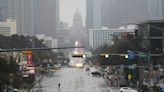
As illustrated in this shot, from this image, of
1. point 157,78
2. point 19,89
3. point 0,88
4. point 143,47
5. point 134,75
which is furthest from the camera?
point 143,47

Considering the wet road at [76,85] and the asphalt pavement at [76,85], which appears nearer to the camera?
the asphalt pavement at [76,85]

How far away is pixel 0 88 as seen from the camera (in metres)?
52.9

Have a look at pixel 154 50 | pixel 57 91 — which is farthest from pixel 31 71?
pixel 154 50

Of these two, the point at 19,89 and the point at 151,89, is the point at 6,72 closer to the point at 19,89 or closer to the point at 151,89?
the point at 19,89

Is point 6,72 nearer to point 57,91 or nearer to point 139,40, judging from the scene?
point 57,91

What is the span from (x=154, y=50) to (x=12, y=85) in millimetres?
51848

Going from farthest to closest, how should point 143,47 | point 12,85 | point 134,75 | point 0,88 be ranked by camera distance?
point 143,47
point 134,75
point 12,85
point 0,88

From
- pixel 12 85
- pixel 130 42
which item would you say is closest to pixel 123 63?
pixel 130 42

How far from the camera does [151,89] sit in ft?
208

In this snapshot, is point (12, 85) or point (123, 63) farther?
point (123, 63)

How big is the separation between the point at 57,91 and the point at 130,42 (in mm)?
40109

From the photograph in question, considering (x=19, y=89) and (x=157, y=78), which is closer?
(x=19, y=89)

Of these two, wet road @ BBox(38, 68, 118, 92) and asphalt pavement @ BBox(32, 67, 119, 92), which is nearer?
asphalt pavement @ BBox(32, 67, 119, 92)

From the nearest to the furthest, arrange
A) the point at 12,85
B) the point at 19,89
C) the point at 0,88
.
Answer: the point at 0,88 → the point at 12,85 → the point at 19,89
